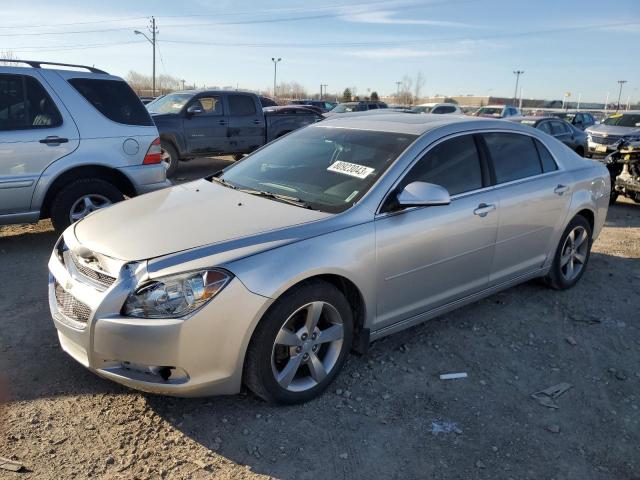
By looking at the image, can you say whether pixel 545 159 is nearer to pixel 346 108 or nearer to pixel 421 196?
pixel 421 196

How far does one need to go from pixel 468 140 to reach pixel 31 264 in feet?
14.3

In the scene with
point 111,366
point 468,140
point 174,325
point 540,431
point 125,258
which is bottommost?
point 540,431

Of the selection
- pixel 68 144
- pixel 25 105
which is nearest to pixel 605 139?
pixel 68 144

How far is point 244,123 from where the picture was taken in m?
12.3

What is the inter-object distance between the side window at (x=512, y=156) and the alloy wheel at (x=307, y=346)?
1.93 meters

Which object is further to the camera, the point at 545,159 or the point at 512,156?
the point at 545,159

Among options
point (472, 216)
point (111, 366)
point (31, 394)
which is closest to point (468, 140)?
point (472, 216)

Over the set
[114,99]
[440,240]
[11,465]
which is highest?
[114,99]

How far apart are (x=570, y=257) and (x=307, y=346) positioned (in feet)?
10.7

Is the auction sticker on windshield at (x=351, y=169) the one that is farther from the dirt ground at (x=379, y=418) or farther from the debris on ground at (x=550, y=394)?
the debris on ground at (x=550, y=394)

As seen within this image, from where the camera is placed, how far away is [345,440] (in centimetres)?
286

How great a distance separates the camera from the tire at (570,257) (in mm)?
4969

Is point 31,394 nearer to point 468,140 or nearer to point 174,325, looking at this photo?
point 174,325

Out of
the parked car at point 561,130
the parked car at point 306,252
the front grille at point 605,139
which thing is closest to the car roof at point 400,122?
the parked car at point 306,252
